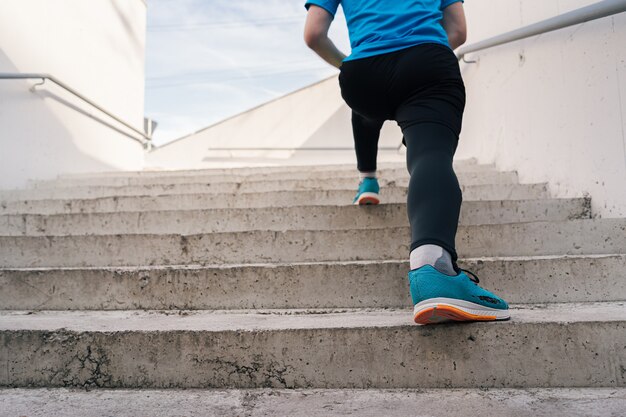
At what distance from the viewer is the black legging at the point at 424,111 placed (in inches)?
46.5

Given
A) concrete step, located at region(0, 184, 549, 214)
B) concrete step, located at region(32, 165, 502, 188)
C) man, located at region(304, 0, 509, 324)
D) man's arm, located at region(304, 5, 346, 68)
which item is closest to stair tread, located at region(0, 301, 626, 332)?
man, located at region(304, 0, 509, 324)

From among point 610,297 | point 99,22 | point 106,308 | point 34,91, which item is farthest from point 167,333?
point 99,22

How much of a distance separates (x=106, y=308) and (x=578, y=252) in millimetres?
1814

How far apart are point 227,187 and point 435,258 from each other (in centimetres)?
226

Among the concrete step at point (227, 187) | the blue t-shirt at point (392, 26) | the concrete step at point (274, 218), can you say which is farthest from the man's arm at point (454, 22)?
the concrete step at point (227, 187)

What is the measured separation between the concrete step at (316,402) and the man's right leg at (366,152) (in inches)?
40.2

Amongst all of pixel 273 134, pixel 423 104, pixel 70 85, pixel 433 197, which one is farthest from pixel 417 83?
pixel 273 134

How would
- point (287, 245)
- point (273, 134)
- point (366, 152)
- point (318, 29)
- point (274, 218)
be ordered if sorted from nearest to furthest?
point (318, 29)
point (287, 245)
point (366, 152)
point (274, 218)
point (273, 134)

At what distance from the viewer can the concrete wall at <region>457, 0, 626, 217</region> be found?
2.19 metres

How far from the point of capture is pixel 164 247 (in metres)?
1.98

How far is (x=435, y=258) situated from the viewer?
113cm

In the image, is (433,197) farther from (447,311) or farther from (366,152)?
(366,152)

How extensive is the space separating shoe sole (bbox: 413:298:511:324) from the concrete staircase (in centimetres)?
5

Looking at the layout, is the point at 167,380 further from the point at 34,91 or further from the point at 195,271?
the point at 34,91
